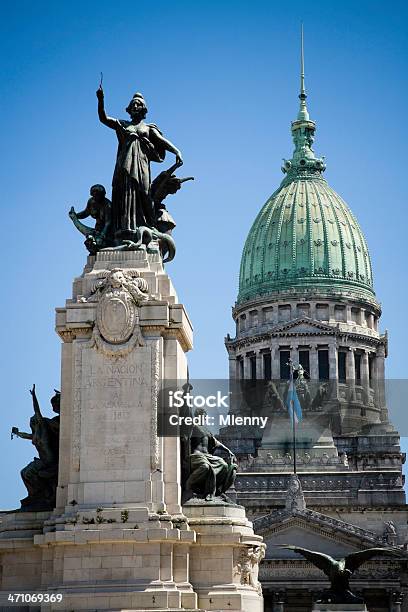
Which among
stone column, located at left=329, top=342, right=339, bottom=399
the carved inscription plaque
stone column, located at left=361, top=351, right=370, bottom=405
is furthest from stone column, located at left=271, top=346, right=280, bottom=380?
the carved inscription plaque

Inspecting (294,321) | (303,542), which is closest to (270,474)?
(303,542)

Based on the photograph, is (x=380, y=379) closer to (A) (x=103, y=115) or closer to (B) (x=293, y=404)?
(B) (x=293, y=404)

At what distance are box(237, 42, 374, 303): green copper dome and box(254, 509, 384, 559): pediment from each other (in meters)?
37.4

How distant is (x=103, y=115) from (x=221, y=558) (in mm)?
12173

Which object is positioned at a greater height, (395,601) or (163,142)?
(163,142)

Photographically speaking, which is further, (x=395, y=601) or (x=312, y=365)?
(x=312, y=365)

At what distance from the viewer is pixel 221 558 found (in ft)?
110

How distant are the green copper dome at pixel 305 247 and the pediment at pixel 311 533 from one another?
37388 millimetres

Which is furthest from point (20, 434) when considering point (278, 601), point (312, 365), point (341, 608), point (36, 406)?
point (312, 365)

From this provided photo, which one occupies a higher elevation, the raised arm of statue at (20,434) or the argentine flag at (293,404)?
the argentine flag at (293,404)

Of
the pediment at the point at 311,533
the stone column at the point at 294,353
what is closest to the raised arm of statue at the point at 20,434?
the pediment at the point at 311,533

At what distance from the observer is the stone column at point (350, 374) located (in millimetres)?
128875

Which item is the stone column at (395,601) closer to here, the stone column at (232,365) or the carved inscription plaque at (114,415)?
the stone column at (232,365)

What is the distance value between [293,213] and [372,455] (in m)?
26.5
